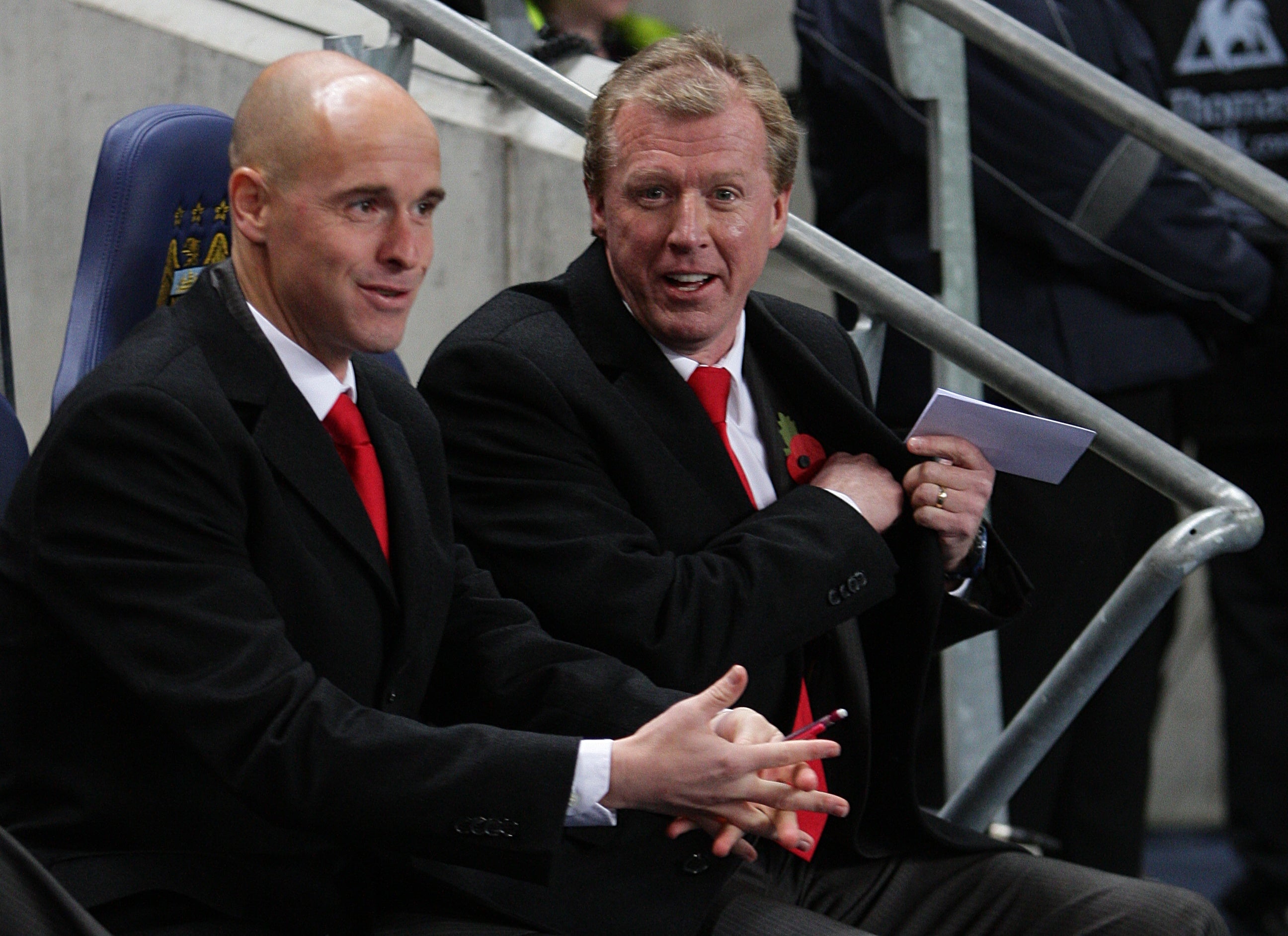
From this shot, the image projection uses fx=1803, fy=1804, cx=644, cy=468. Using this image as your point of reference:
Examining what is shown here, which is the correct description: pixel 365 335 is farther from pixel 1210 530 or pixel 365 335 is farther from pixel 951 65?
pixel 951 65

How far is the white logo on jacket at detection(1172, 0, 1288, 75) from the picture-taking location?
4203 mm

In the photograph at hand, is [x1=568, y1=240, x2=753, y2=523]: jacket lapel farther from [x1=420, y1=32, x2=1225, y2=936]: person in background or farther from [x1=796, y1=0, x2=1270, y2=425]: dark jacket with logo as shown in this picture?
[x1=796, y1=0, x2=1270, y2=425]: dark jacket with logo

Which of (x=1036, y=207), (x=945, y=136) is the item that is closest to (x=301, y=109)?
(x=945, y=136)

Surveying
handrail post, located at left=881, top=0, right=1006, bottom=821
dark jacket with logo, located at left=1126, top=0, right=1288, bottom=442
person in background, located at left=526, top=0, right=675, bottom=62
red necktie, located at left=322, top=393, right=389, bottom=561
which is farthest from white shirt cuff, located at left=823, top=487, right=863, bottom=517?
dark jacket with logo, located at left=1126, top=0, right=1288, bottom=442

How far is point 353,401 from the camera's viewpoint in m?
1.65

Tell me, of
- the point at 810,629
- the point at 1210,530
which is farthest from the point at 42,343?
the point at 1210,530

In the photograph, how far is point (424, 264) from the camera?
1.62 meters

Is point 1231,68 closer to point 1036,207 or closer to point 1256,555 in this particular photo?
point 1256,555

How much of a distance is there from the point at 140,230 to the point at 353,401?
364mm

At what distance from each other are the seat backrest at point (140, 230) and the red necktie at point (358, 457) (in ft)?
1.13

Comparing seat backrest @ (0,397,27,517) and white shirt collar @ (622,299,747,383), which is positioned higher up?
white shirt collar @ (622,299,747,383)

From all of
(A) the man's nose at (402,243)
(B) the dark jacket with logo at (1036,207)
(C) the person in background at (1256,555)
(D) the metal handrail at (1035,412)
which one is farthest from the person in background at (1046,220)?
(A) the man's nose at (402,243)

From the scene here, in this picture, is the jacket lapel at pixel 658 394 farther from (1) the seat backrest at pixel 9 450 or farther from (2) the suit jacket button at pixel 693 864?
(1) the seat backrest at pixel 9 450

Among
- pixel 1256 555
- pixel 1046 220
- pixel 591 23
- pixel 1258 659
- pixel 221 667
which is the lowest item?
pixel 1258 659
